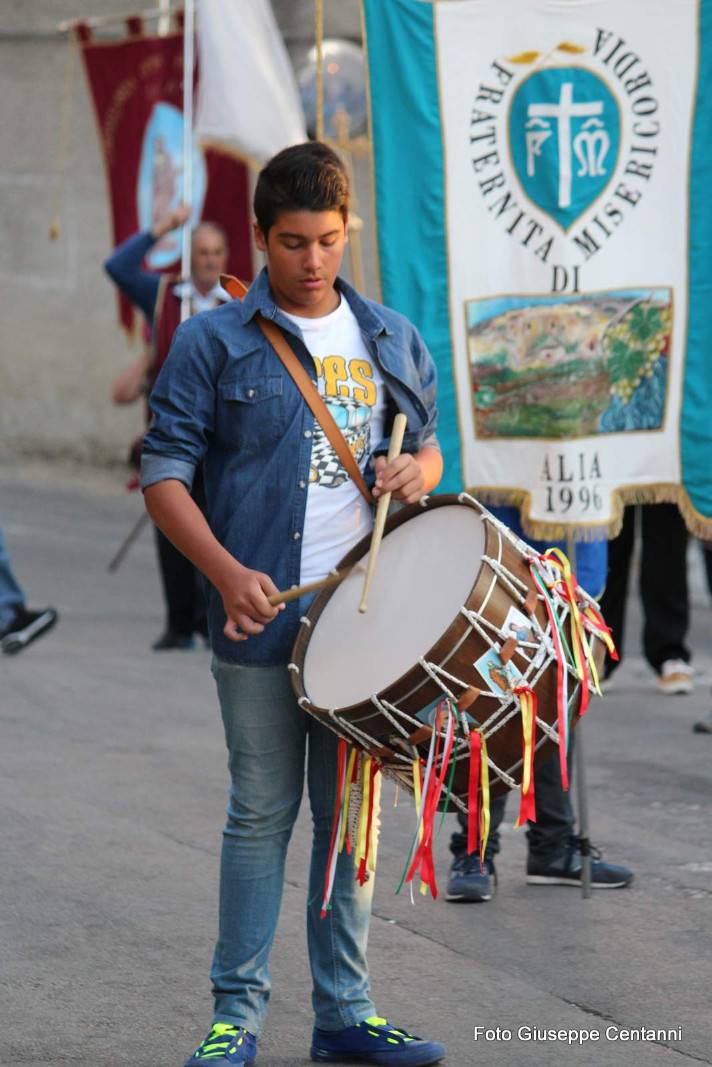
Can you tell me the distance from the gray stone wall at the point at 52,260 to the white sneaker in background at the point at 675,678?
313 inches

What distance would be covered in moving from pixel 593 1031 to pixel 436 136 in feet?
8.49

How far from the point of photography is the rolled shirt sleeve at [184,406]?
12.0 ft

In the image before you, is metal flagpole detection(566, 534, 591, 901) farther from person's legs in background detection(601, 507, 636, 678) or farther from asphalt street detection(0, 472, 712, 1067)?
person's legs in background detection(601, 507, 636, 678)

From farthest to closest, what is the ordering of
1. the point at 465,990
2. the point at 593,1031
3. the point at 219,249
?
1. the point at 219,249
2. the point at 465,990
3. the point at 593,1031

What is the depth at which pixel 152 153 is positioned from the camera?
41.1 feet

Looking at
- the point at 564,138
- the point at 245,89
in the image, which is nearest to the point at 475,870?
the point at 564,138

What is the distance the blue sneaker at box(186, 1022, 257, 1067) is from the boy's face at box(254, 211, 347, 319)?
1.46m

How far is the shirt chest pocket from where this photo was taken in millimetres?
3676

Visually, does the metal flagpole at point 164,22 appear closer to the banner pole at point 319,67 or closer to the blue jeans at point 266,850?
the banner pole at point 319,67

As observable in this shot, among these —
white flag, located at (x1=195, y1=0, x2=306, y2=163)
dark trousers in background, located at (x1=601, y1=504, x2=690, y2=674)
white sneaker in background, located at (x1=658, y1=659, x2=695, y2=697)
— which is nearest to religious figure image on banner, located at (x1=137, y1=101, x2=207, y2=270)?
white flag, located at (x1=195, y1=0, x2=306, y2=163)

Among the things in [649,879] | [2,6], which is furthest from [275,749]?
[2,6]

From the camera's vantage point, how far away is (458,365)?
5.40 m

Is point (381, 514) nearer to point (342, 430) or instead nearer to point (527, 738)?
point (342, 430)

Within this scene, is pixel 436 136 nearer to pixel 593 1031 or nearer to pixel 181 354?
pixel 181 354
